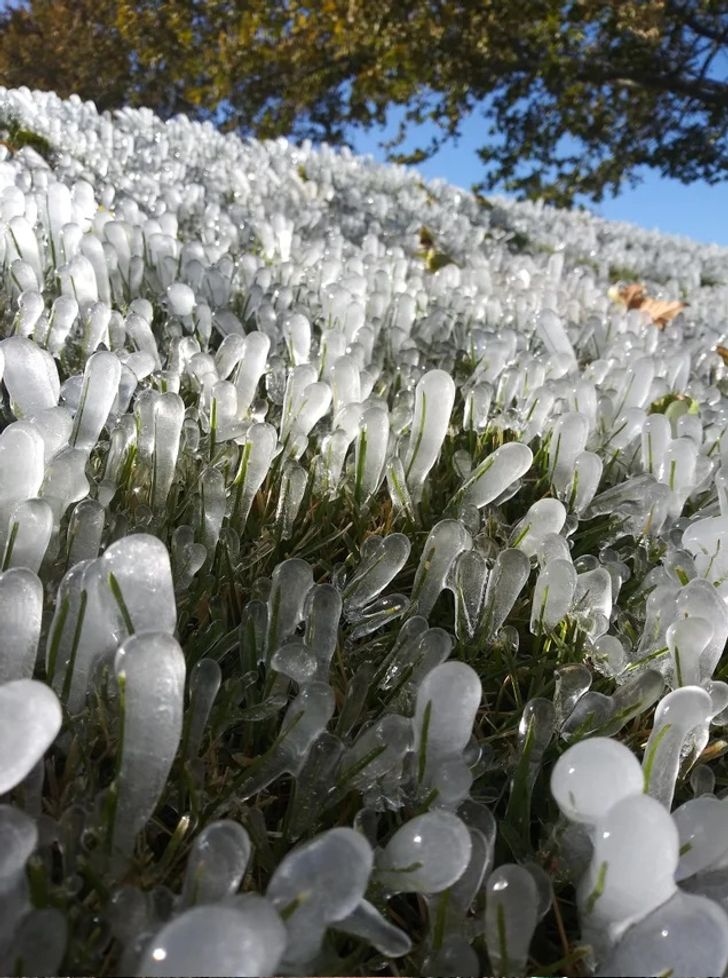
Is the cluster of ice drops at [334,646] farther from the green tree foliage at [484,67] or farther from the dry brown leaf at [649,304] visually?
the green tree foliage at [484,67]

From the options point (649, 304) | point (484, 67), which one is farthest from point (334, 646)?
point (484, 67)

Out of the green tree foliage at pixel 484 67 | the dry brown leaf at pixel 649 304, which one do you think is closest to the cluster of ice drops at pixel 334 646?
the dry brown leaf at pixel 649 304

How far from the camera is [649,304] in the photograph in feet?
13.4

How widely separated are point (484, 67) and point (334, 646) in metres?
13.3

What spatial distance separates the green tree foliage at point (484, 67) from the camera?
1157cm

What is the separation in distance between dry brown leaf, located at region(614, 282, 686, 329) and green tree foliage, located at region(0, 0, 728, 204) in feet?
26.7

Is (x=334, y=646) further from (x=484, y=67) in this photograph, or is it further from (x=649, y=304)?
(x=484, y=67)

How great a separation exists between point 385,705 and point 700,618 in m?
0.35

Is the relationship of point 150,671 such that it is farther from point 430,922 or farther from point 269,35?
point 269,35

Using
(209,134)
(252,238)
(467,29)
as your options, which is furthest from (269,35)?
(252,238)

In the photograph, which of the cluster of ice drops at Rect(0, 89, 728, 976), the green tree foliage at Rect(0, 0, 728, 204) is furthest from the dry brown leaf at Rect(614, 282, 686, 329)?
the green tree foliage at Rect(0, 0, 728, 204)

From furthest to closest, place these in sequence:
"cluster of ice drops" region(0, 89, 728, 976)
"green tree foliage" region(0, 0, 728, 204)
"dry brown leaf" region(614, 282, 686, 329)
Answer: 1. "green tree foliage" region(0, 0, 728, 204)
2. "dry brown leaf" region(614, 282, 686, 329)
3. "cluster of ice drops" region(0, 89, 728, 976)

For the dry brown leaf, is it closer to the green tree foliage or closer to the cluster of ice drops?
the cluster of ice drops

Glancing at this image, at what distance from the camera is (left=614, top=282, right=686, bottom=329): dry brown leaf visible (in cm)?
392
